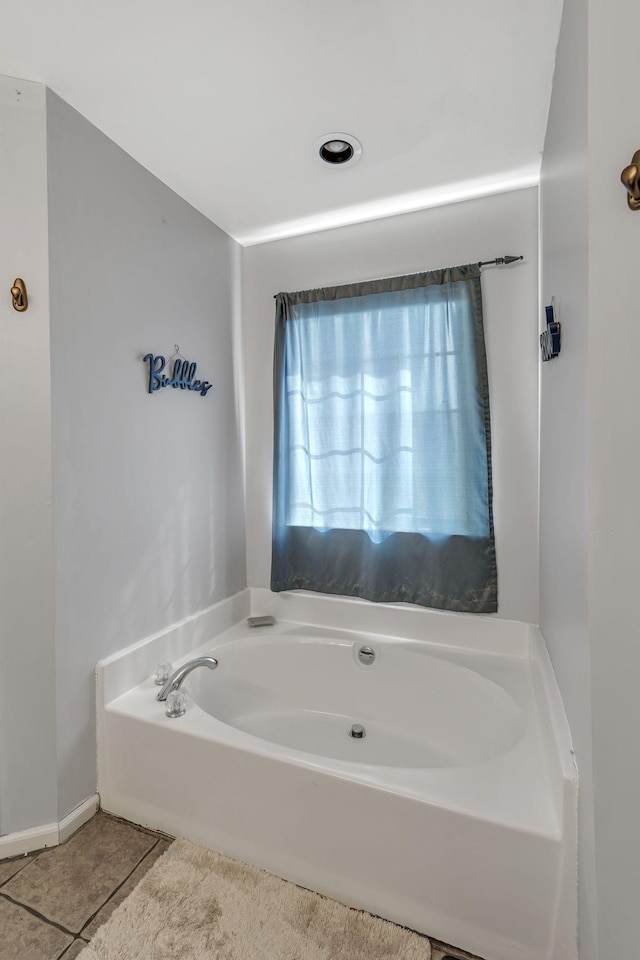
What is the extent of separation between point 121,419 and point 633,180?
5.47ft

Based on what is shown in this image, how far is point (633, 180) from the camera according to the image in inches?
34.4

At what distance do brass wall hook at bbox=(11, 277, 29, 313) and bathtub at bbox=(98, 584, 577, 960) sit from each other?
1.25 metres

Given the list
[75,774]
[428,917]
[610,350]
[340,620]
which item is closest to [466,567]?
[340,620]

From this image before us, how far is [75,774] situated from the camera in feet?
5.42

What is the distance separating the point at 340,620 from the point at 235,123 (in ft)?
7.05

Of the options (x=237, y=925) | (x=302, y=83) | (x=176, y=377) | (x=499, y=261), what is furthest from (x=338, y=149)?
(x=237, y=925)

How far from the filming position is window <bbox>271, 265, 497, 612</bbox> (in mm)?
2137

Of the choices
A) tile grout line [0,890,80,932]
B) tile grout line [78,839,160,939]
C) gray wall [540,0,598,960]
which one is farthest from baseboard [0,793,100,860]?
gray wall [540,0,598,960]

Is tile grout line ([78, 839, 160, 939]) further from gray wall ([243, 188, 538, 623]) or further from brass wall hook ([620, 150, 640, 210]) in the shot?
brass wall hook ([620, 150, 640, 210])

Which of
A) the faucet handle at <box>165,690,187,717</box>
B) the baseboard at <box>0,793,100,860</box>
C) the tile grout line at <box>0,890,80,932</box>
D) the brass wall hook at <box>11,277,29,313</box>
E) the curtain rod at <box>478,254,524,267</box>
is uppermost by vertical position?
the curtain rod at <box>478,254,524,267</box>

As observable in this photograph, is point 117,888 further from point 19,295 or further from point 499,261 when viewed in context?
point 499,261

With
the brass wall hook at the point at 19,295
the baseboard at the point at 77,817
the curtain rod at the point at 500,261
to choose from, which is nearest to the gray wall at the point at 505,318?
the curtain rod at the point at 500,261

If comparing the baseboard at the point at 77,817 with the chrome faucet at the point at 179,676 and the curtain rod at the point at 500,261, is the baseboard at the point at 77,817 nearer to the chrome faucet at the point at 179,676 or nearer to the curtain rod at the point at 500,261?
the chrome faucet at the point at 179,676

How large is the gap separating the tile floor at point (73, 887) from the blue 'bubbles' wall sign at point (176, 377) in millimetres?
1620
